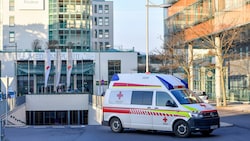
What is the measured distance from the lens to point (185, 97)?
733 inches

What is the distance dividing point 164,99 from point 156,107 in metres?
0.42

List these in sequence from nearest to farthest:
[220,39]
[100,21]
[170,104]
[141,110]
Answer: [170,104] → [141,110] → [220,39] → [100,21]

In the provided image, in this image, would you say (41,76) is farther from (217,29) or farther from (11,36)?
(217,29)

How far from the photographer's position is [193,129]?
17.7 metres

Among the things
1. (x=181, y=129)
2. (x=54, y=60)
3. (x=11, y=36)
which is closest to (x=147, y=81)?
(x=181, y=129)

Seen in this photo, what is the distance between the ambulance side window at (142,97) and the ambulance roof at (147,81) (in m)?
0.27

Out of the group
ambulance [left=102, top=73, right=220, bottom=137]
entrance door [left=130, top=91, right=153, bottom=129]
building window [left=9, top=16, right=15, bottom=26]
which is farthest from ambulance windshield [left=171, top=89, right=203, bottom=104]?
building window [left=9, top=16, right=15, bottom=26]

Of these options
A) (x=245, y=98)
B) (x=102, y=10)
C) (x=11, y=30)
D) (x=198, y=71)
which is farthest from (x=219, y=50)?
(x=102, y=10)

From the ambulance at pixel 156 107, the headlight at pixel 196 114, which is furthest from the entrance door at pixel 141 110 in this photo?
the headlight at pixel 196 114

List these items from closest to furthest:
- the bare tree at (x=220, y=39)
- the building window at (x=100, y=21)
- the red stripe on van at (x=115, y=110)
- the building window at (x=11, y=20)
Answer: the red stripe on van at (x=115, y=110) → the bare tree at (x=220, y=39) → the building window at (x=11, y=20) → the building window at (x=100, y=21)

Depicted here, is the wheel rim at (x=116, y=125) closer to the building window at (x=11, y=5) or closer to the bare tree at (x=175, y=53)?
the bare tree at (x=175, y=53)

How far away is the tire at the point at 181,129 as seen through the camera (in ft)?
58.5

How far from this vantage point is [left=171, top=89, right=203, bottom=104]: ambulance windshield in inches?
725

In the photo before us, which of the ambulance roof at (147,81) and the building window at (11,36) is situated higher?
the building window at (11,36)
